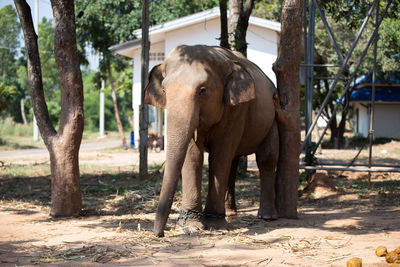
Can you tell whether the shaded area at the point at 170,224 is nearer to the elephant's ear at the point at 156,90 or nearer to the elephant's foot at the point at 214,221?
the elephant's foot at the point at 214,221

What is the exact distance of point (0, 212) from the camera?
8.42m

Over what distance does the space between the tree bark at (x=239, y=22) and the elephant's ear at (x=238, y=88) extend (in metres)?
5.51

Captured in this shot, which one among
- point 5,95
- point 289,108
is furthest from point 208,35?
point 289,108

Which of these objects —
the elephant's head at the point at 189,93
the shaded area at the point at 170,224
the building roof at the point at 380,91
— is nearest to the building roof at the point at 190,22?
the shaded area at the point at 170,224

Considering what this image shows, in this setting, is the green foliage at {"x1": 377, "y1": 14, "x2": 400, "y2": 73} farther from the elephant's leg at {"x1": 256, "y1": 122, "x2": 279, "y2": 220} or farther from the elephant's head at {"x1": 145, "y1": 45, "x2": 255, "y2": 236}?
the elephant's head at {"x1": 145, "y1": 45, "x2": 255, "y2": 236}

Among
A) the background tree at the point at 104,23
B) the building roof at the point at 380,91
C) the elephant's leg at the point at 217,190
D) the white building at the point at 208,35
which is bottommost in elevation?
the elephant's leg at the point at 217,190

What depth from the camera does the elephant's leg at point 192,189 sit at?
267 inches

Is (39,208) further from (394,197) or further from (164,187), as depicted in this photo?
(394,197)

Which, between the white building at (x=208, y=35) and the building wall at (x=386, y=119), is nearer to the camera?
the white building at (x=208, y=35)

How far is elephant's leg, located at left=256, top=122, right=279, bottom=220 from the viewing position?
310 inches

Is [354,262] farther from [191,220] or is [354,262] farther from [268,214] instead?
[268,214]

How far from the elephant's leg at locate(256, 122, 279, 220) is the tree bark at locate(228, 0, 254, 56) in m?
4.64

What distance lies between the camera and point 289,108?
26.8 ft

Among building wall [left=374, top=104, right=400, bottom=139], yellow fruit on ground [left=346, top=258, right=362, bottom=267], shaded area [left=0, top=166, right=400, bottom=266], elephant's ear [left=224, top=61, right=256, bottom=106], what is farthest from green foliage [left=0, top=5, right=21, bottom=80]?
yellow fruit on ground [left=346, top=258, right=362, bottom=267]
